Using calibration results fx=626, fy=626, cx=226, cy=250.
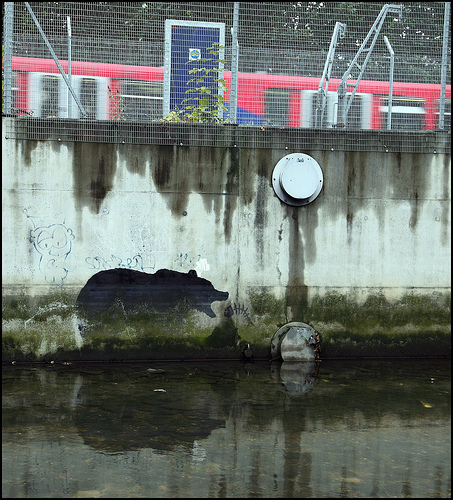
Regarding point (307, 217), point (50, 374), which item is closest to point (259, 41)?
point (307, 217)

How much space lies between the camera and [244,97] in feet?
28.2

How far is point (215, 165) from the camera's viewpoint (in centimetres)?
812

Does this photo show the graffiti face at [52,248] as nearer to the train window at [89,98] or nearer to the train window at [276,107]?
the train window at [89,98]

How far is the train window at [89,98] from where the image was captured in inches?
327

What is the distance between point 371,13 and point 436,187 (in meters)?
2.89

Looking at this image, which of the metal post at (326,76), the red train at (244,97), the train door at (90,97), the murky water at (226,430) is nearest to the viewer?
the murky water at (226,430)

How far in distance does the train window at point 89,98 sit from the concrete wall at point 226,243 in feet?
2.00

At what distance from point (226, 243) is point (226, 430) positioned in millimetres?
3150

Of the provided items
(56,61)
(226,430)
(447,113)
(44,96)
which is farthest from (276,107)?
(226,430)

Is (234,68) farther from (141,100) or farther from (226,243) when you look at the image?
(226,243)

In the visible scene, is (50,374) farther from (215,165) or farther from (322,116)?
(322,116)

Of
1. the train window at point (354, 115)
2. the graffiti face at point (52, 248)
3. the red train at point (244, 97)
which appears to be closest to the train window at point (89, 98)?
the red train at point (244, 97)

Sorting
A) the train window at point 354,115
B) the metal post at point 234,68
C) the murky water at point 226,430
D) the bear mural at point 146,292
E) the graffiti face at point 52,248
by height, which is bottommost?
the murky water at point 226,430

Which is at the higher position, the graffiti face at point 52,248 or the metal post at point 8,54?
the metal post at point 8,54
